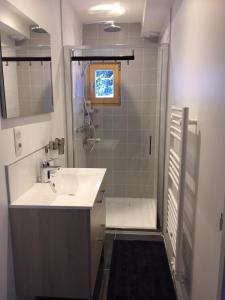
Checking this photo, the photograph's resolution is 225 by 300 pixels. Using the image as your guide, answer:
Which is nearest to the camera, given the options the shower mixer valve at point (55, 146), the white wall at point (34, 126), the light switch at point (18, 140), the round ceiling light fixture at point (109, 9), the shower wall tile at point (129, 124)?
the white wall at point (34, 126)

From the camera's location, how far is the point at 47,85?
7.20 ft

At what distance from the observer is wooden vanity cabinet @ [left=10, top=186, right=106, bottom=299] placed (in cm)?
154

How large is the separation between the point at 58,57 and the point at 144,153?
1798 millimetres

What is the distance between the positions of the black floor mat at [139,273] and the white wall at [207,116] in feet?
1.60

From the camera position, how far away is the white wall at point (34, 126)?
4.88ft

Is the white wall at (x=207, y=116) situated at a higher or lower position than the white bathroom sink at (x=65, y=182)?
higher

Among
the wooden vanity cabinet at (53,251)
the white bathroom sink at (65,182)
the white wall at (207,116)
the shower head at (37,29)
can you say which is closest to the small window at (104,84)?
the shower head at (37,29)

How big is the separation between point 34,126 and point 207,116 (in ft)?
4.11

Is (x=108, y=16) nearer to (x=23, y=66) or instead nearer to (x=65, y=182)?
(x=23, y=66)

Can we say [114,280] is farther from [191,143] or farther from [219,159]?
[219,159]

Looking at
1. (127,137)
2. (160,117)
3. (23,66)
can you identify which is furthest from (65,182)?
(127,137)

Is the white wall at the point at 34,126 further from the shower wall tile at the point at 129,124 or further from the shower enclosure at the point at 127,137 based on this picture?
the shower wall tile at the point at 129,124

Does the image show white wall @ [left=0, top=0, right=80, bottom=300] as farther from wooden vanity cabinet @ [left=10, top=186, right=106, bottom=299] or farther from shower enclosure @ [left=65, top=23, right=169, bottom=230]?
shower enclosure @ [left=65, top=23, right=169, bottom=230]

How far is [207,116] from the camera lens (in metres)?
1.34
